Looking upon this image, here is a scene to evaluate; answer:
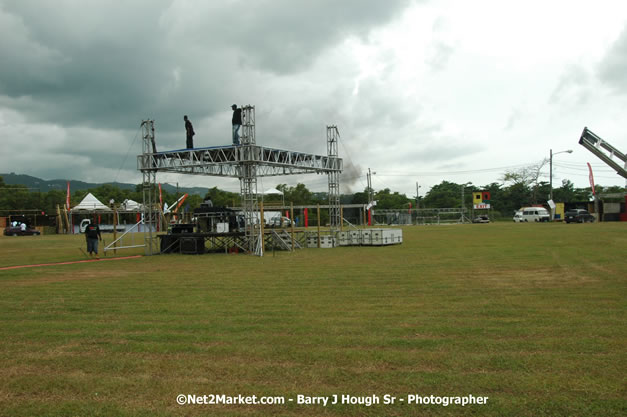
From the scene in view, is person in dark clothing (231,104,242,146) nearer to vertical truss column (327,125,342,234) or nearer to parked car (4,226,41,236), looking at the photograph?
vertical truss column (327,125,342,234)

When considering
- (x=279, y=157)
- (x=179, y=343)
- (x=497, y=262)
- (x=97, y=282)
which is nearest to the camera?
(x=179, y=343)

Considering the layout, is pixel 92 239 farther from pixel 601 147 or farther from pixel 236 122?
pixel 601 147

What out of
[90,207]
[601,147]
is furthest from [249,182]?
[90,207]

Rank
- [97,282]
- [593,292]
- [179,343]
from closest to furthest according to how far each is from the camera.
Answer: [179,343]
[593,292]
[97,282]

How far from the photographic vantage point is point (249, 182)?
22.9m

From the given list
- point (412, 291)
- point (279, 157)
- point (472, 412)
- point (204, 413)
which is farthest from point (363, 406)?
point (279, 157)

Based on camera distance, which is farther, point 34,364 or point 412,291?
point 412,291

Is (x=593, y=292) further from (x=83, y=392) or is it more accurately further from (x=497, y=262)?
(x=83, y=392)

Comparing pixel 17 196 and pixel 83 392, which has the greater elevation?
pixel 17 196

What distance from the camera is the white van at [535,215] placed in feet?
209

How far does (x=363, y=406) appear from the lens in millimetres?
4316

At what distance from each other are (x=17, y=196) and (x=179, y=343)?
10209 cm

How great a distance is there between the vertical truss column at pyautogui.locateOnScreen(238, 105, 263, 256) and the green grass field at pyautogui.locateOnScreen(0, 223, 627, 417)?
10507mm

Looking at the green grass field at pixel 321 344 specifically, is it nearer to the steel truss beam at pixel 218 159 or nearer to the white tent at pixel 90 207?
the steel truss beam at pixel 218 159
